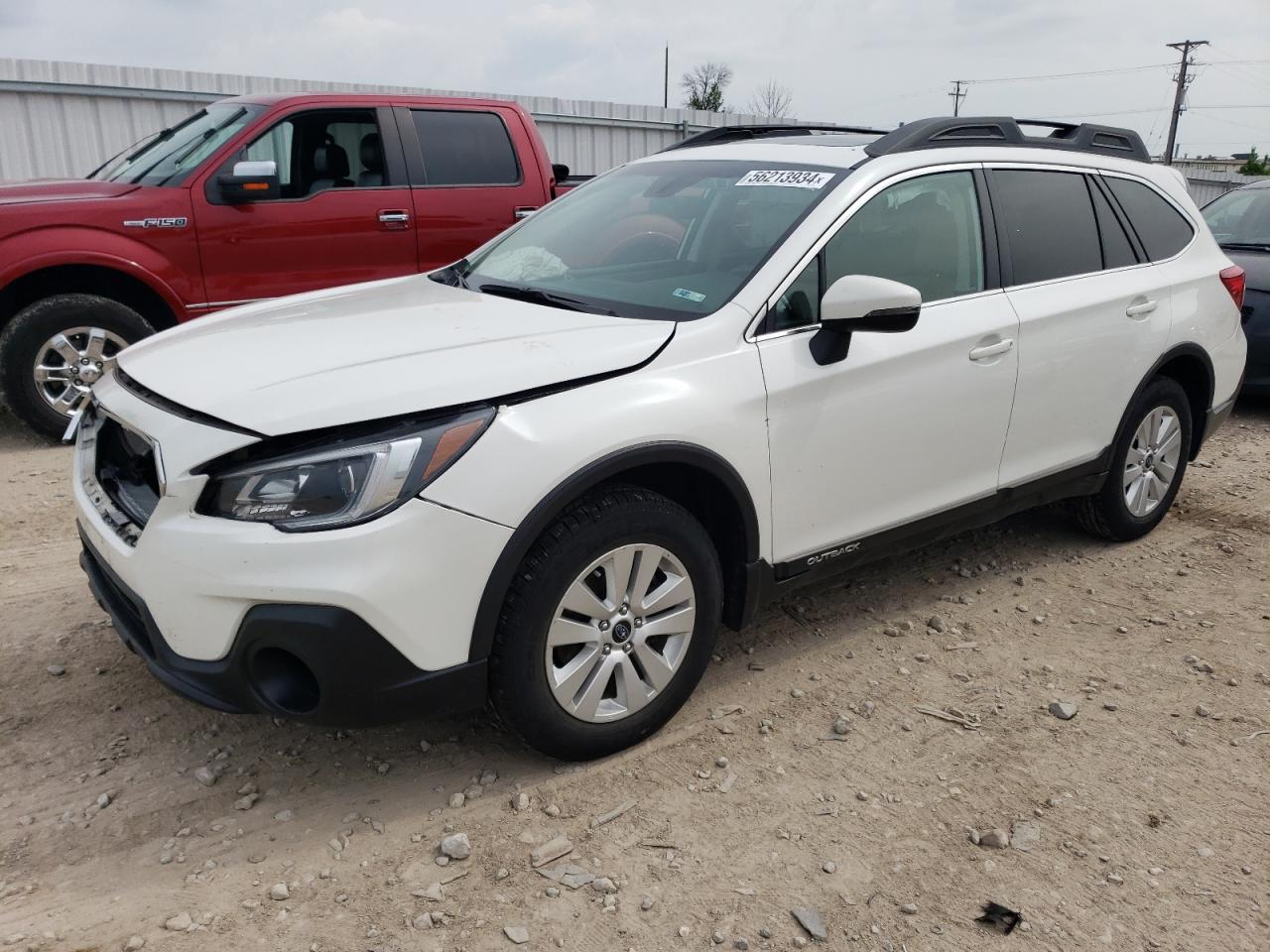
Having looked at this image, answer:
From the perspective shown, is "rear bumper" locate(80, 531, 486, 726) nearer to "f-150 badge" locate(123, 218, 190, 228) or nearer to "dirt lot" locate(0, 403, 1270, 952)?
"dirt lot" locate(0, 403, 1270, 952)

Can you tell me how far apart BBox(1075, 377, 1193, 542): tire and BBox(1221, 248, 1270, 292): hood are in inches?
128

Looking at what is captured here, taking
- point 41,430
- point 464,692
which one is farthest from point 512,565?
point 41,430

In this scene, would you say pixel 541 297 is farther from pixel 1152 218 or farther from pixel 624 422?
pixel 1152 218

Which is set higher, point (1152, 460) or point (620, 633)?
point (620, 633)

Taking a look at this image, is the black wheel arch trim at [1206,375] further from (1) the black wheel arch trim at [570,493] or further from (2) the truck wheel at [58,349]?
(2) the truck wheel at [58,349]

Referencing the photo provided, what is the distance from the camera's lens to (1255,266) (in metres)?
7.60

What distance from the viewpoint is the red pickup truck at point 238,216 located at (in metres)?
5.72

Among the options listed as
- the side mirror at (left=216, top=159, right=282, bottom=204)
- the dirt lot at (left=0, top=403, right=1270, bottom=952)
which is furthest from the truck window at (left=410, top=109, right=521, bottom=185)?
the dirt lot at (left=0, top=403, right=1270, bottom=952)

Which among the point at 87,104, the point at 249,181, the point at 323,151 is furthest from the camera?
the point at 87,104

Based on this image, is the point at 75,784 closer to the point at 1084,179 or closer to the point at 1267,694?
the point at 1267,694

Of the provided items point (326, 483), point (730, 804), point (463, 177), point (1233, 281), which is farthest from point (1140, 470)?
point (463, 177)

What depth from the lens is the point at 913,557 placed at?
15.2 ft

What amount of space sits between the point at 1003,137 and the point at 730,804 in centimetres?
277

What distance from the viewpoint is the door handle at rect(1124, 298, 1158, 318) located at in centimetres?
425
